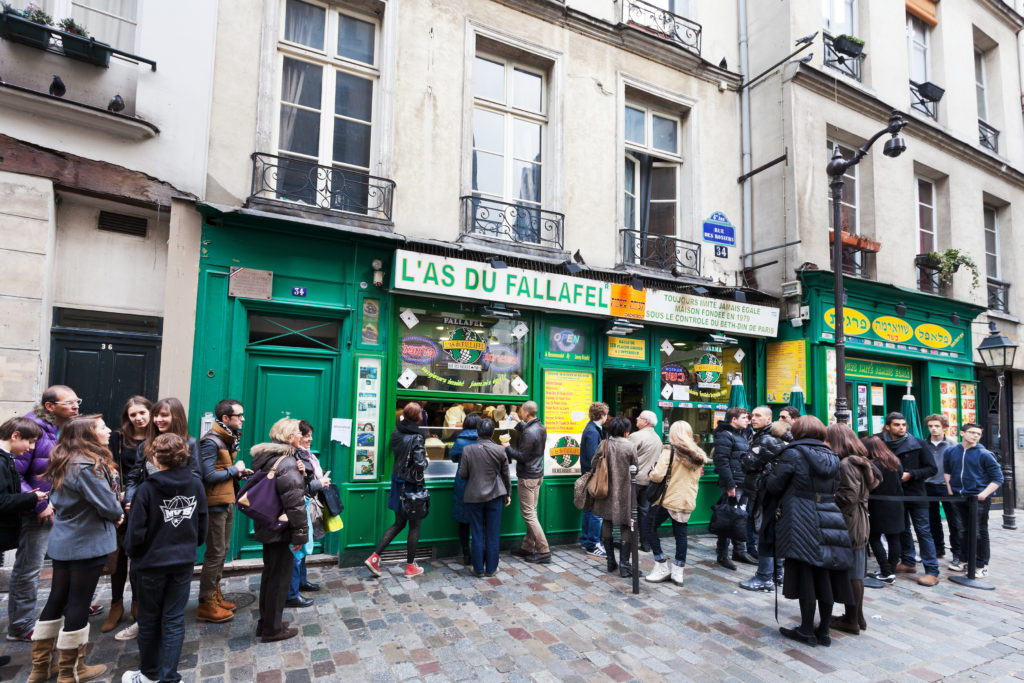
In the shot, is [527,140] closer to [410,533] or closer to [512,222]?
[512,222]

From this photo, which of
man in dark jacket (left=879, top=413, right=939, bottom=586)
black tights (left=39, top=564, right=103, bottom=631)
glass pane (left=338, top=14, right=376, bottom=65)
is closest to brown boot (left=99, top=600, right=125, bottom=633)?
A: black tights (left=39, top=564, right=103, bottom=631)

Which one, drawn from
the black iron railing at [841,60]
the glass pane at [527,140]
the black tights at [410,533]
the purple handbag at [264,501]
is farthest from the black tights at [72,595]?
the black iron railing at [841,60]

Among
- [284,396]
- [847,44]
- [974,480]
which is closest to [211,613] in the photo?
[284,396]

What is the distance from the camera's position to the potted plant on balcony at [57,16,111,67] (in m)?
5.04

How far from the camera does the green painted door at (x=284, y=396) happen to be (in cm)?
560

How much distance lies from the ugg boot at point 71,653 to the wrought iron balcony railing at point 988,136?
16.2 metres

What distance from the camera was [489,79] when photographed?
24.4 ft

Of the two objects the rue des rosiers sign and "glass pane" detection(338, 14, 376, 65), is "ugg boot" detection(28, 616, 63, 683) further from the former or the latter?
"glass pane" detection(338, 14, 376, 65)

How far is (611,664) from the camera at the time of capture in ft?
12.5

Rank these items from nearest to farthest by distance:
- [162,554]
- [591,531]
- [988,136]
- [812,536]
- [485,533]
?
1. [162,554]
2. [812,536]
3. [485,533]
4. [591,531]
5. [988,136]

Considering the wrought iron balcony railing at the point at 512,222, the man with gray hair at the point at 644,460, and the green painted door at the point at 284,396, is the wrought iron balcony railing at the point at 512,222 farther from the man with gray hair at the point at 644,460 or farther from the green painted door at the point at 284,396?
the man with gray hair at the point at 644,460

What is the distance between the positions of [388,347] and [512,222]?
7.75ft

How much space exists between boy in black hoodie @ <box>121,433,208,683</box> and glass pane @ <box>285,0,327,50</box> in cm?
515

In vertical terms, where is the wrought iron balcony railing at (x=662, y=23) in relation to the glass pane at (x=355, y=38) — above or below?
above
